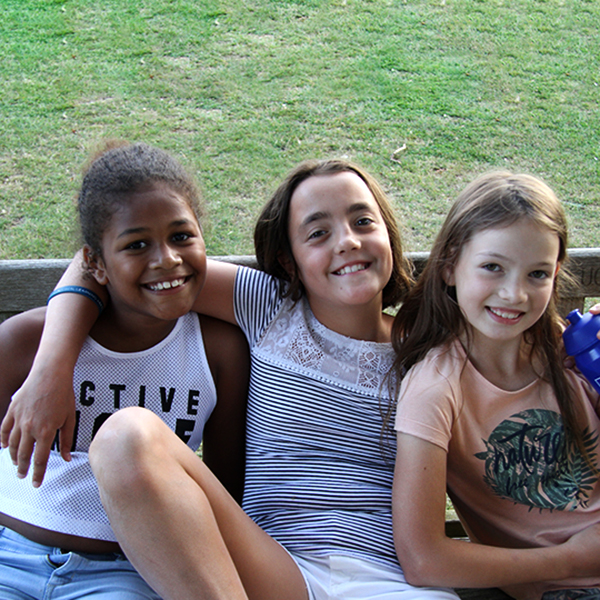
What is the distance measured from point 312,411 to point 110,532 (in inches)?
25.4

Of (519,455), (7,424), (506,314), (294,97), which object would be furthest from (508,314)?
(294,97)

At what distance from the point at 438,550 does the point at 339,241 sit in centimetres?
88

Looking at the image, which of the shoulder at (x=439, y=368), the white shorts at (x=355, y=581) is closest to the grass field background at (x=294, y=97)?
the shoulder at (x=439, y=368)

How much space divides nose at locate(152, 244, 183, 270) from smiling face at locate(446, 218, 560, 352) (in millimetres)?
793

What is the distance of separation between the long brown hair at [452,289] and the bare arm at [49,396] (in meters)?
0.89

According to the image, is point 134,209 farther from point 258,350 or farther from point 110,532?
point 110,532

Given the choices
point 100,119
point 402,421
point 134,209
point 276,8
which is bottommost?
point 402,421

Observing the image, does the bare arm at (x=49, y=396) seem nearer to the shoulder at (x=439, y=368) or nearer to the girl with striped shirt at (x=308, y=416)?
the girl with striped shirt at (x=308, y=416)

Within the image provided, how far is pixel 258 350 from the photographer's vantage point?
1935 mm

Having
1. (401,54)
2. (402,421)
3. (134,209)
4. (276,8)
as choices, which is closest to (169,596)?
(402,421)

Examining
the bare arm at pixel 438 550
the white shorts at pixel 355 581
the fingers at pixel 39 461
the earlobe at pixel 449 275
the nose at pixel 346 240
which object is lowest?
the white shorts at pixel 355 581

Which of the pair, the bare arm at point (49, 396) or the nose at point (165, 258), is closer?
the bare arm at point (49, 396)

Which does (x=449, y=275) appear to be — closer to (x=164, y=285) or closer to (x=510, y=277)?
(x=510, y=277)

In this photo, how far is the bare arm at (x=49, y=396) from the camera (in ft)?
4.99
